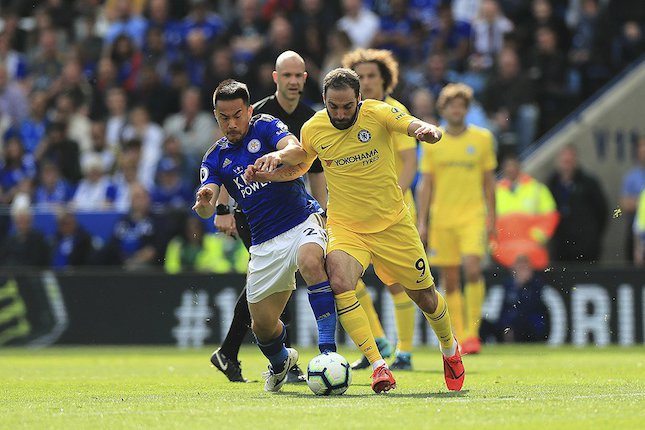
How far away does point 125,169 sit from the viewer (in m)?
19.9

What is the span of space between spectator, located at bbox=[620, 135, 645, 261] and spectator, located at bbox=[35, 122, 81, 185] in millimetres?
8626

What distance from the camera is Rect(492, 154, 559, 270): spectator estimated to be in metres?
16.9

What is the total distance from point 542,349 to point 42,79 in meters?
11.1

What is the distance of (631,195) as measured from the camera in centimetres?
1758

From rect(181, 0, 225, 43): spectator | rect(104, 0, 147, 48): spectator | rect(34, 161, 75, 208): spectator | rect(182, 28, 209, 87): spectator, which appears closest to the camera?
rect(34, 161, 75, 208): spectator

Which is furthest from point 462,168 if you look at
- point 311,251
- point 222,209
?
point 311,251

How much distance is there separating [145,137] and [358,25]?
3.79 meters

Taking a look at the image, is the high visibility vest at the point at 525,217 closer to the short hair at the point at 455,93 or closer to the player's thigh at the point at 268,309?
the short hair at the point at 455,93

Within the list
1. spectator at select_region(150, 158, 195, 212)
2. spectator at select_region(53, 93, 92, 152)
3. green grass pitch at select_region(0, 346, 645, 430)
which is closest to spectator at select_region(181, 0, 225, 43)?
spectator at select_region(53, 93, 92, 152)

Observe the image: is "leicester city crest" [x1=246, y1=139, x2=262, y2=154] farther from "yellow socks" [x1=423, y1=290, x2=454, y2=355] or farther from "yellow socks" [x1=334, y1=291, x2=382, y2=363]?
"yellow socks" [x1=423, y1=290, x2=454, y2=355]

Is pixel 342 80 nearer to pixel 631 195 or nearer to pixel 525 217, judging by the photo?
pixel 525 217

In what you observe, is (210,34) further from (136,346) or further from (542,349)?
(542,349)

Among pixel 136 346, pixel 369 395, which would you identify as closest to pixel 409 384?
pixel 369 395

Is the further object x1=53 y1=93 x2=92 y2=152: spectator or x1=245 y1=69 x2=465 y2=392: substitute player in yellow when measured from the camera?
x1=53 y1=93 x2=92 y2=152: spectator
